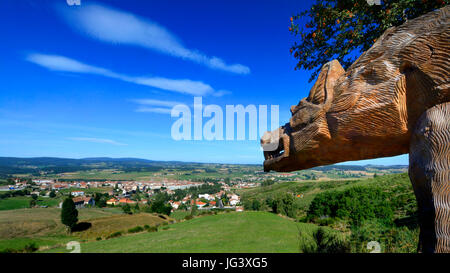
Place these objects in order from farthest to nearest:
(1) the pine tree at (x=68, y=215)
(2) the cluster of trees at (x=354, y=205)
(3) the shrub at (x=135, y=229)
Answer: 1. (3) the shrub at (x=135, y=229)
2. (1) the pine tree at (x=68, y=215)
3. (2) the cluster of trees at (x=354, y=205)

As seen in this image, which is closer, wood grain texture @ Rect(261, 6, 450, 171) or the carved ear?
wood grain texture @ Rect(261, 6, 450, 171)

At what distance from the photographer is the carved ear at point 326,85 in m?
3.05

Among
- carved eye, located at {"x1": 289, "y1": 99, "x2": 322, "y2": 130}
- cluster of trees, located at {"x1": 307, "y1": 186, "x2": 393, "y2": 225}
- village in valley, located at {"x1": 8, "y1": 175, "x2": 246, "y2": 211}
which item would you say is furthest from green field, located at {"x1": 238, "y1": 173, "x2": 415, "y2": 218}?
carved eye, located at {"x1": 289, "y1": 99, "x2": 322, "y2": 130}

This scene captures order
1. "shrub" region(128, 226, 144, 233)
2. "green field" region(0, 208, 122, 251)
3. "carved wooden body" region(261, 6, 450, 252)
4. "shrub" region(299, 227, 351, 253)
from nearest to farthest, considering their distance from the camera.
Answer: "carved wooden body" region(261, 6, 450, 252) → "shrub" region(299, 227, 351, 253) → "green field" region(0, 208, 122, 251) → "shrub" region(128, 226, 144, 233)

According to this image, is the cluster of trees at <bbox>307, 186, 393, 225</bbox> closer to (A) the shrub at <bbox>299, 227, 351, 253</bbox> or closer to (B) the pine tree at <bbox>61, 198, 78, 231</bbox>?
(A) the shrub at <bbox>299, 227, 351, 253</bbox>

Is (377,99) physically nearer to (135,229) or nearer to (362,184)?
(362,184)

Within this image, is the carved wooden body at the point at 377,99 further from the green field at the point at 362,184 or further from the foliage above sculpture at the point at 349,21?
the green field at the point at 362,184

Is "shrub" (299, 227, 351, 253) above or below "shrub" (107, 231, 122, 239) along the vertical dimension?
above

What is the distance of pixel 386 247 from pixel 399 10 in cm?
587

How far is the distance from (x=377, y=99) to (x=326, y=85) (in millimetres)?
667

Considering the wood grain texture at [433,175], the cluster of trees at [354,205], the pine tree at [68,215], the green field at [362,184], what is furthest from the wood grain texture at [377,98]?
the pine tree at [68,215]

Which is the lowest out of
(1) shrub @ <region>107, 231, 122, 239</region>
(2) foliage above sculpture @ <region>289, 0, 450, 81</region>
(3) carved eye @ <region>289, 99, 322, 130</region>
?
(1) shrub @ <region>107, 231, 122, 239</region>

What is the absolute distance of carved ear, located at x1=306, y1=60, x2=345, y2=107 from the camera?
3053mm

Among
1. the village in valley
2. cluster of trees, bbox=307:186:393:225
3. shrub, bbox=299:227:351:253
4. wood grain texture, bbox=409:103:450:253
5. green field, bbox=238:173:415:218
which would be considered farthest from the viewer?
the village in valley
